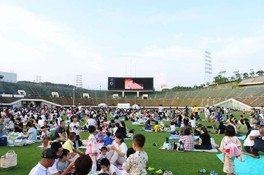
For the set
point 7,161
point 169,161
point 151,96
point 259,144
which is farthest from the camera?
point 151,96

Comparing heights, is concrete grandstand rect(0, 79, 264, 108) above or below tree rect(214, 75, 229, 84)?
below

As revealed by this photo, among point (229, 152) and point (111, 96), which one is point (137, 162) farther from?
point (111, 96)

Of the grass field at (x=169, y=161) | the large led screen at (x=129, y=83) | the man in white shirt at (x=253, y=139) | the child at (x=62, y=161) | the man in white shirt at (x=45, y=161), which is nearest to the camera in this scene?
the man in white shirt at (x=45, y=161)

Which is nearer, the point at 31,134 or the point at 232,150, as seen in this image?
the point at 232,150

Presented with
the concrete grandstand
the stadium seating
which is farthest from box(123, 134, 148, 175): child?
the stadium seating

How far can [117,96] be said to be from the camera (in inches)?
3169

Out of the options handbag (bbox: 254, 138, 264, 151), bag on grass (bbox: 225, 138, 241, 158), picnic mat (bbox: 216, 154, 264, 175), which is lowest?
picnic mat (bbox: 216, 154, 264, 175)

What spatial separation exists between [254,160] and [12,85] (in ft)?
203

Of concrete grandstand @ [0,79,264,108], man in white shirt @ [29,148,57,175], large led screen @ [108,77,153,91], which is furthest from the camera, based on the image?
large led screen @ [108,77,153,91]

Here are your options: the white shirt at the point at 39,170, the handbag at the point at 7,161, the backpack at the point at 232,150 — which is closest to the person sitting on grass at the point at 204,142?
the backpack at the point at 232,150

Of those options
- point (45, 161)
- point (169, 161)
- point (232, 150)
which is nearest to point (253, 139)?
point (169, 161)

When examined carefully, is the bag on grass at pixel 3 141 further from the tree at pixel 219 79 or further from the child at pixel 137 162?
the tree at pixel 219 79

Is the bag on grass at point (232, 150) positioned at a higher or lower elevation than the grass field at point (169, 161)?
higher

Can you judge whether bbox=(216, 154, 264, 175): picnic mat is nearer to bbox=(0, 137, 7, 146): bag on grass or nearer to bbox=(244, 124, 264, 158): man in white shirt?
bbox=(244, 124, 264, 158): man in white shirt
